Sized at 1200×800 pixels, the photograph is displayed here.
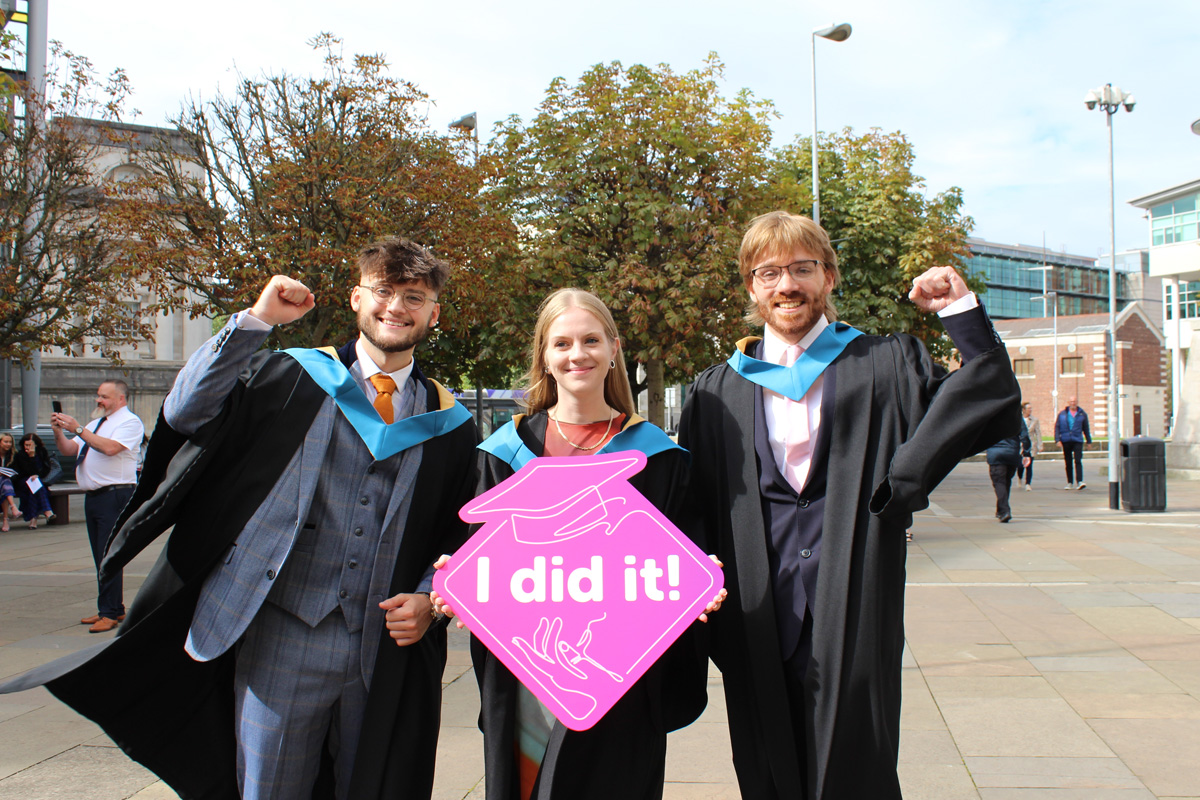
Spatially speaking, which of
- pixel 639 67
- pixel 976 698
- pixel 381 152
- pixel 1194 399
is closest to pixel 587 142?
pixel 639 67

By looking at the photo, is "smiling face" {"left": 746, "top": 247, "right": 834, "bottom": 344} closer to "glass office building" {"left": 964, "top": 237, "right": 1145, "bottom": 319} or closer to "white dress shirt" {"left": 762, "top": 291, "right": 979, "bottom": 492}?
"white dress shirt" {"left": 762, "top": 291, "right": 979, "bottom": 492}

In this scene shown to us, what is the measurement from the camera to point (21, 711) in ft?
15.4

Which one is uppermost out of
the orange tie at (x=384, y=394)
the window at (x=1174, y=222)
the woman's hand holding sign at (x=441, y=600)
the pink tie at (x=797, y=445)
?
the window at (x=1174, y=222)

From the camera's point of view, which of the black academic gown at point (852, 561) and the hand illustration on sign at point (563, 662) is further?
the black academic gown at point (852, 561)

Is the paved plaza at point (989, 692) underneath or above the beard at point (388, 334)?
underneath

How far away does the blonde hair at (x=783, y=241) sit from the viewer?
2.58 meters

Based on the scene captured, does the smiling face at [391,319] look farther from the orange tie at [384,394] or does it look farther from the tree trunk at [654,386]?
the tree trunk at [654,386]

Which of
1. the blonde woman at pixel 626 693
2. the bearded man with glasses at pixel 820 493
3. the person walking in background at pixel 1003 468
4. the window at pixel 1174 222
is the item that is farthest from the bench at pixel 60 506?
the window at pixel 1174 222

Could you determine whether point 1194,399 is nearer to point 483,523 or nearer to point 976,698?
point 976,698

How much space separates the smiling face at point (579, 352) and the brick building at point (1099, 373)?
211 feet

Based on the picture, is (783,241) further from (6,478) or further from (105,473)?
(6,478)

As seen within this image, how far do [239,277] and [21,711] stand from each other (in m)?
8.10

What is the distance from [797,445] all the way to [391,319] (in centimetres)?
123

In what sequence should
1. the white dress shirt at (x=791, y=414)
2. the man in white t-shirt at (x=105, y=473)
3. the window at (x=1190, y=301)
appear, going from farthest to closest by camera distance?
1. the window at (x=1190, y=301)
2. the man in white t-shirt at (x=105, y=473)
3. the white dress shirt at (x=791, y=414)
